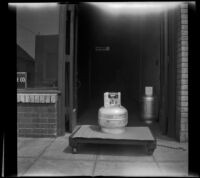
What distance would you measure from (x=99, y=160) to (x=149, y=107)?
385cm

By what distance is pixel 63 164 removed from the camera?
3959 millimetres

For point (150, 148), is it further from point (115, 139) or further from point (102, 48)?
point (102, 48)

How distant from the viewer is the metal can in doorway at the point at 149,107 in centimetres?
762

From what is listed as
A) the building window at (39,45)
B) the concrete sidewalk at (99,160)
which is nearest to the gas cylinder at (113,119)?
the concrete sidewalk at (99,160)

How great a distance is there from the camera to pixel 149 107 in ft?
25.0

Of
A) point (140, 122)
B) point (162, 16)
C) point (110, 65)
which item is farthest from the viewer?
point (110, 65)

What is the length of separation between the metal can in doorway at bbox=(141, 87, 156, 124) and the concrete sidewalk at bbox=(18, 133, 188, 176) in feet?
7.20

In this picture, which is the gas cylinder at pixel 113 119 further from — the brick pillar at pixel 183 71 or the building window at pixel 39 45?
the building window at pixel 39 45

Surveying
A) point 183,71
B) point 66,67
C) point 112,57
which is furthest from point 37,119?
point 112,57

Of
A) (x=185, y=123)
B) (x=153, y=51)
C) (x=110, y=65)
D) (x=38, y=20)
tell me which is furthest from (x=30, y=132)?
(x=110, y=65)

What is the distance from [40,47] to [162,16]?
128 inches

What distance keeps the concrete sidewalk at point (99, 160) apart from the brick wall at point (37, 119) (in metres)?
0.37

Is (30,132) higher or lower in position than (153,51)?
lower
